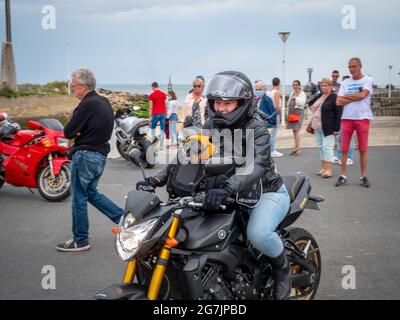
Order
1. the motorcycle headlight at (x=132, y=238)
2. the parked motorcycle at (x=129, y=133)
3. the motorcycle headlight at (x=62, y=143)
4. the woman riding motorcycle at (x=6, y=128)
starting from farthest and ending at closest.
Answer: the parked motorcycle at (x=129, y=133) → the woman riding motorcycle at (x=6, y=128) → the motorcycle headlight at (x=62, y=143) → the motorcycle headlight at (x=132, y=238)

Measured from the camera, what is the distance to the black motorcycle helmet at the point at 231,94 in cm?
420

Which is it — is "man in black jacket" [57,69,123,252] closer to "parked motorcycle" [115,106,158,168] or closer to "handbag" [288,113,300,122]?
"parked motorcycle" [115,106,158,168]

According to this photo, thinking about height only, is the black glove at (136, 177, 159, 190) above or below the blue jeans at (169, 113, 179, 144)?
above

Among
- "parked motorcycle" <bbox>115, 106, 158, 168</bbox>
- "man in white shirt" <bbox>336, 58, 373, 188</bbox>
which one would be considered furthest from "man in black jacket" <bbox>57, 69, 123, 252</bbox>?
"parked motorcycle" <bbox>115, 106, 158, 168</bbox>

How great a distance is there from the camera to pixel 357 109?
402 inches

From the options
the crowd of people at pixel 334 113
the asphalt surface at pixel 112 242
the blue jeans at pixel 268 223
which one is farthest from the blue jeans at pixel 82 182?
the blue jeans at pixel 268 223

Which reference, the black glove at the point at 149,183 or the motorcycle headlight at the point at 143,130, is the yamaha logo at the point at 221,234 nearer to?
the black glove at the point at 149,183

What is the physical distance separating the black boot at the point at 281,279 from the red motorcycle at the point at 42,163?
559cm

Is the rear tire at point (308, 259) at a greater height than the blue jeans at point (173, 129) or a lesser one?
lesser

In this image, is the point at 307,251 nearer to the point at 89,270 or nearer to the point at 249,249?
the point at 249,249

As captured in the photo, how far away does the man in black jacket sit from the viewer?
22.1 ft

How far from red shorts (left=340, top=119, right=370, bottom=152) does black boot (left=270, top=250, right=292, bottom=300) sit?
6.21 metres
